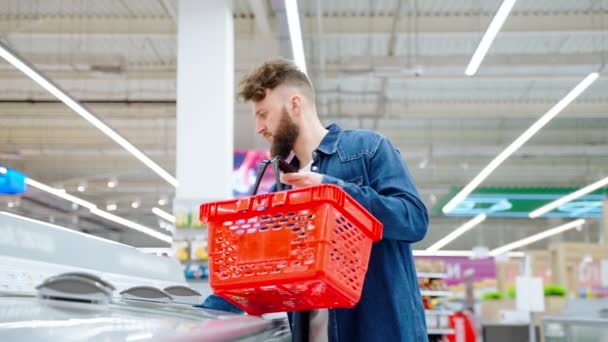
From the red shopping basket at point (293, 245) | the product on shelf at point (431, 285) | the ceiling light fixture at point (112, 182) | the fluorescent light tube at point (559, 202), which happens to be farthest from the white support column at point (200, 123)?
the ceiling light fixture at point (112, 182)

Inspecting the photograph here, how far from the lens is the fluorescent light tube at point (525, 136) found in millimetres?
9688

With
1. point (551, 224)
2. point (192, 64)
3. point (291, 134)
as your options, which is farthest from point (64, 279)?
point (551, 224)

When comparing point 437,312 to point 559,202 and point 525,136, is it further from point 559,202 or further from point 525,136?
point 559,202

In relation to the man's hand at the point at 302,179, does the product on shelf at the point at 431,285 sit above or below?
above

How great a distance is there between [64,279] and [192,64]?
20.5ft

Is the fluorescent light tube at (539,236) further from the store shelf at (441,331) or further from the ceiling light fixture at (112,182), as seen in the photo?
the store shelf at (441,331)

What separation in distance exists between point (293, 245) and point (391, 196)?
402mm

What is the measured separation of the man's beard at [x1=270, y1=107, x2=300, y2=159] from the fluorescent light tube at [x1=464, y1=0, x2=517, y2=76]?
205 inches

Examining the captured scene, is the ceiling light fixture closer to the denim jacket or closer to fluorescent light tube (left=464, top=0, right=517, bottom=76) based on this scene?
fluorescent light tube (left=464, top=0, right=517, bottom=76)

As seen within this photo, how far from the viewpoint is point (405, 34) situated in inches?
440

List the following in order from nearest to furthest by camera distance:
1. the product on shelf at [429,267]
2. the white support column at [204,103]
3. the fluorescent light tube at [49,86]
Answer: the white support column at [204,103] < the fluorescent light tube at [49,86] < the product on shelf at [429,267]

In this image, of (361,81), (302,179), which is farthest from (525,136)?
(302,179)

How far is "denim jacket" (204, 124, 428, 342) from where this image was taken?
1.82 meters

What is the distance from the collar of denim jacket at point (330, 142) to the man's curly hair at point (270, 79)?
13cm
